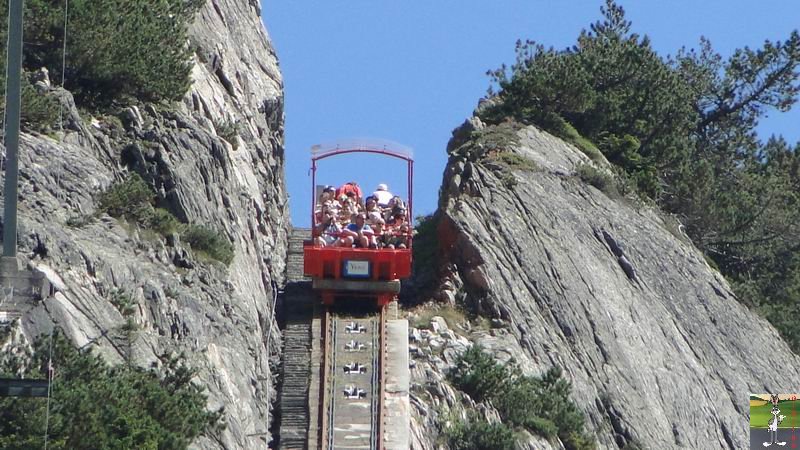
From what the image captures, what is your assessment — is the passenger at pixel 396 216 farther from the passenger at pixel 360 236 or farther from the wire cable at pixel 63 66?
the wire cable at pixel 63 66

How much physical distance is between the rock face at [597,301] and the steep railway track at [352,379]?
106 cm

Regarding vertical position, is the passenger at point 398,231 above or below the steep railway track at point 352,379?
above

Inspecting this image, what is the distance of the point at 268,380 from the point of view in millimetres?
45562

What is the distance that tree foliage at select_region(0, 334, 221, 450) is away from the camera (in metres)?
35.6

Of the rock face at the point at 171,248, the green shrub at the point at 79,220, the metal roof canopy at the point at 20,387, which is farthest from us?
the green shrub at the point at 79,220

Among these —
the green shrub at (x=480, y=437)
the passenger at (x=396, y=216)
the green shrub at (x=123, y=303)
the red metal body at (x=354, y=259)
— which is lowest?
the green shrub at (x=480, y=437)

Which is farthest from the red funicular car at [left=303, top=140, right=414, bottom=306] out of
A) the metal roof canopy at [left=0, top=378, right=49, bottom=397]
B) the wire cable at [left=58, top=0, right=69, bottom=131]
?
the metal roof canopy at [left=0, top=378, right=49, bottom=397]

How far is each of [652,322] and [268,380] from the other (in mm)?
12250

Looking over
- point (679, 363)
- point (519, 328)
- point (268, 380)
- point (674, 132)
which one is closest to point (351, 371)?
point (268, 380)

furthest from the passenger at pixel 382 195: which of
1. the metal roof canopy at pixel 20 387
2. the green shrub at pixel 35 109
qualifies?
the metal roof canopy at pixel 20 387

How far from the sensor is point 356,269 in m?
49.2

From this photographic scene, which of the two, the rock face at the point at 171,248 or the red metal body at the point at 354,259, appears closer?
the rock face at the point at 171,248

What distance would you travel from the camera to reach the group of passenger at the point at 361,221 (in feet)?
164

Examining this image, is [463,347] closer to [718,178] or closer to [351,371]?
[351,371]
